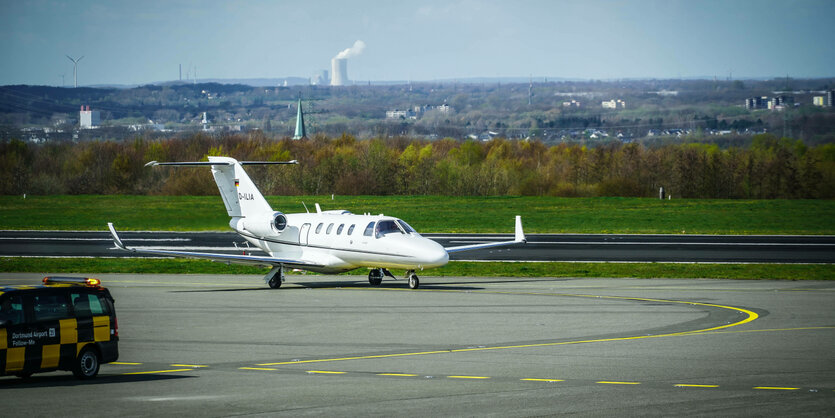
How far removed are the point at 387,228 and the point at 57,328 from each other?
1948 centimetres

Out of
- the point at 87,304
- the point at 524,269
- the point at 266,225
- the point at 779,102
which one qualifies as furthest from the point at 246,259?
the point at 779,102

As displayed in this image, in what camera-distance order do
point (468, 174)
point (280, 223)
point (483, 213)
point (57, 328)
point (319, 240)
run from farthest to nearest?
point (468, 174)
point (483, 213)
point (280, 223)
point (319, 240)
point (57, 328)

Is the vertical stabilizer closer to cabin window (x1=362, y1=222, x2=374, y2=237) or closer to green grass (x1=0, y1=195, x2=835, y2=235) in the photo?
cabin window (x1=362, y1=222, x2=374, y2=237)

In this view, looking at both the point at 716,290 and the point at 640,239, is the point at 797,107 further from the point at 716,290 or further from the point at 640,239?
the point at 716,290

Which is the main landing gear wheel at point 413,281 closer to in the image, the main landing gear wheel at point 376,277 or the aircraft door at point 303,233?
the main landing gear wheel at point 376,277

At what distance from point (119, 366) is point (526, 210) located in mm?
63807

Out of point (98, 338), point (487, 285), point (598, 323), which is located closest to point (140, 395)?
point (98, 338)

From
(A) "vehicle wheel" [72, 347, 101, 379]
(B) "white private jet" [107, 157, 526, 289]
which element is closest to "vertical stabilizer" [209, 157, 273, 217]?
(B) "white private jet" [107, 157, 526, 289]

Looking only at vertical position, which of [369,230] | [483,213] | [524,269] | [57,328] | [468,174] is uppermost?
[468,174]

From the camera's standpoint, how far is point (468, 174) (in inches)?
4072

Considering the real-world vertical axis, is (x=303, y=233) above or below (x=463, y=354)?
above

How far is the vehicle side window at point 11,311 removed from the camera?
16.8 m

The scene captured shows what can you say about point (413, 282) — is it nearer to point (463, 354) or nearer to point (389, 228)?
point (389, 228)

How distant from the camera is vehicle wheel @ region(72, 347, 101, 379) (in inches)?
706
